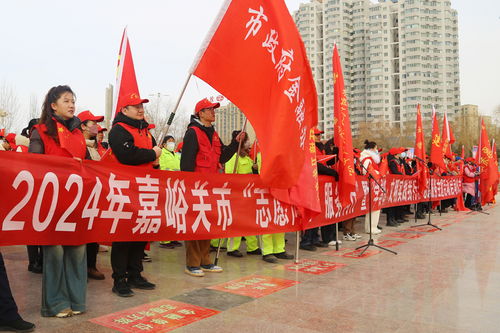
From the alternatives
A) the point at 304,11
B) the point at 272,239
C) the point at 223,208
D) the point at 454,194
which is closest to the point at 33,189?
the point at 223,208

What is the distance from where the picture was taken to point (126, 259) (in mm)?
4195

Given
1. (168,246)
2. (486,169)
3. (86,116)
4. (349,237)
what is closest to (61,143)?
(86,116)

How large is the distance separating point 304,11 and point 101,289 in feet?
378

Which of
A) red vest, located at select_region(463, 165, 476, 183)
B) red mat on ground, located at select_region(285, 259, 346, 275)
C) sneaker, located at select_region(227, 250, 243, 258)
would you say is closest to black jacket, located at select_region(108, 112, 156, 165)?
red mat on ground, located at select_region(285, 259, 346, 275)

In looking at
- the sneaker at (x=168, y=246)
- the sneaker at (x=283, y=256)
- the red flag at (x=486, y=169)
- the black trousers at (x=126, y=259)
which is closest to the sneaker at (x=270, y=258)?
the sneaker at (x=283, y=256)

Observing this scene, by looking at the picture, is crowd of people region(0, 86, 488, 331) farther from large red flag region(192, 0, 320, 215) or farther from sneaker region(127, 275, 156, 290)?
large red flag region(192, 0, 320, 215)

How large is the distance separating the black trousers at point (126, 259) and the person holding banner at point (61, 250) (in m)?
0.55

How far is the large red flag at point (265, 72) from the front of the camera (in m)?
4.34

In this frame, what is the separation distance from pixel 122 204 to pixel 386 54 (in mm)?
105857

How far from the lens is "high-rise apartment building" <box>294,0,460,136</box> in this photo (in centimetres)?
9475

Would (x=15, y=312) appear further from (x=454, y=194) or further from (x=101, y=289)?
(x=454, y=194)

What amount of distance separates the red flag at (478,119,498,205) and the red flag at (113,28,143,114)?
13276mm

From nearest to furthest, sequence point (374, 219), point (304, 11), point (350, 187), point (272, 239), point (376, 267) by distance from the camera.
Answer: point (376, 267)
point (272, 239)
point (350, 187)
point (374, 219)
point (304, 11)

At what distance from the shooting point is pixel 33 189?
3.24 m
